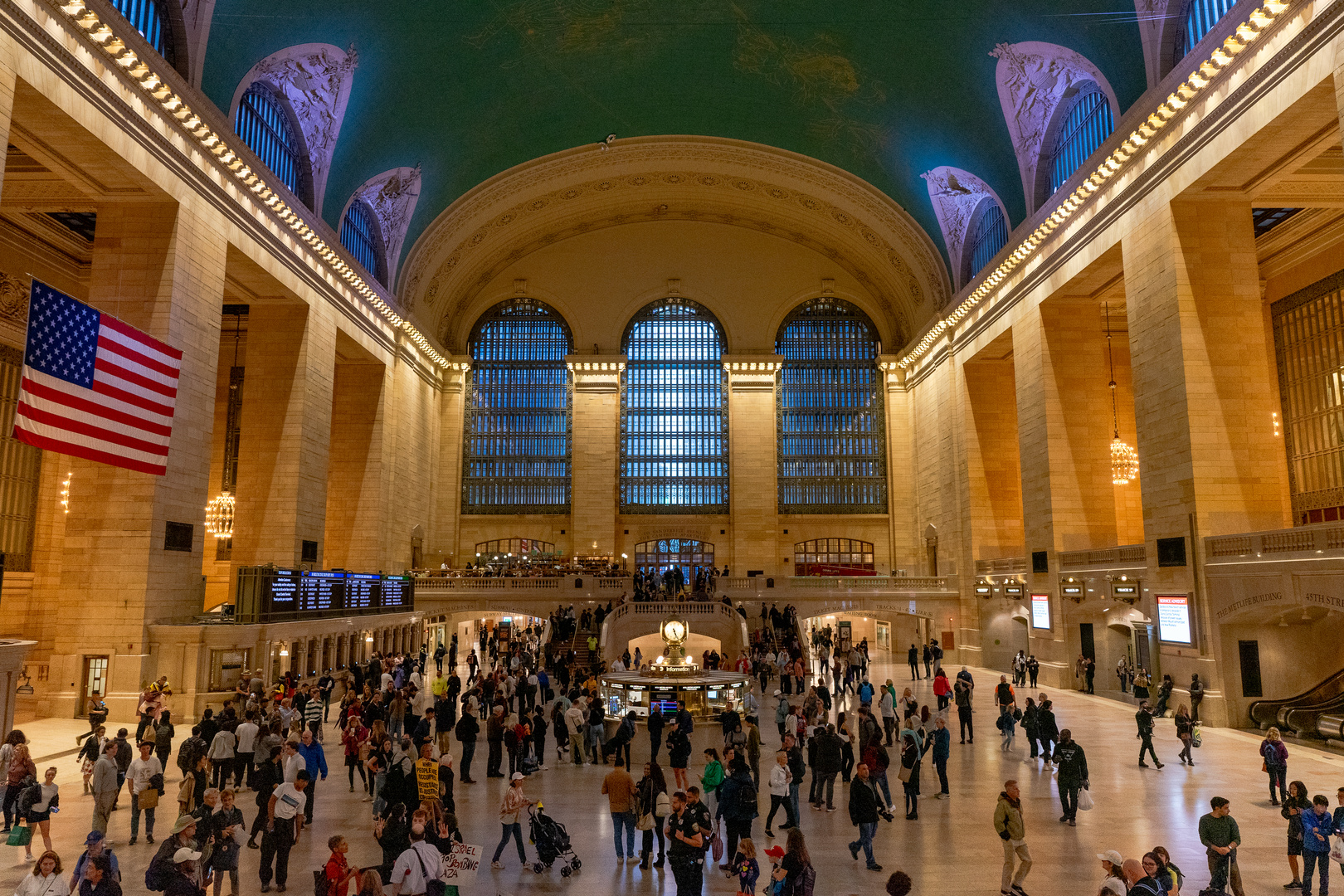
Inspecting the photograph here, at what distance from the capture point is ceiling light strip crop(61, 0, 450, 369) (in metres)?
16.1

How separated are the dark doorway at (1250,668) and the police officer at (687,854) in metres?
15.6

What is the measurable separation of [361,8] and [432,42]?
309 cm

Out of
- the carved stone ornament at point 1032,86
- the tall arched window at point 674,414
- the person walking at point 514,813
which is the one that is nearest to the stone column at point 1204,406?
the carved stone ornament at point 1032,86

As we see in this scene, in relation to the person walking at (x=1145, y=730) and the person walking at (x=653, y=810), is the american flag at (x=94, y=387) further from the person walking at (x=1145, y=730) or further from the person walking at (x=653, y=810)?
the person walking at (x=1145, y=730)

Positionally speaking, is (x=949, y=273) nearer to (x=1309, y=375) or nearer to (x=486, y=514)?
(x=1309, y=375)

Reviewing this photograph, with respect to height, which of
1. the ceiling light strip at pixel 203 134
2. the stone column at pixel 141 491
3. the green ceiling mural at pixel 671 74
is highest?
the green ceiling mural at pixel 671 74

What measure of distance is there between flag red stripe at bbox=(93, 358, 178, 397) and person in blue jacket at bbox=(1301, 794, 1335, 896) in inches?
717

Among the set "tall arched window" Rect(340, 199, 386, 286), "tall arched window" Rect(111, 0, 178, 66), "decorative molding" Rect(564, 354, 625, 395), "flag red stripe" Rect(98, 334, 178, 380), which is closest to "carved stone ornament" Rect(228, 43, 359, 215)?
"tall arched window" Rect(111, 0, 178, 66)

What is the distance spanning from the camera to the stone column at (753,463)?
4203 cm

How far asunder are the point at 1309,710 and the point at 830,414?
1108 inches

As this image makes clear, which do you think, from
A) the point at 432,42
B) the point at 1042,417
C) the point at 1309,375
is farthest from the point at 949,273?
the point at 432,42

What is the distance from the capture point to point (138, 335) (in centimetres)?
1736

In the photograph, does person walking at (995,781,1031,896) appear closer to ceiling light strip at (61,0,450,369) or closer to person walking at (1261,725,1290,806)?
person walking at (1261,725,1290,806)

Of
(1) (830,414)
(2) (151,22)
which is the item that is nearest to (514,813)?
(2) (151,22)
